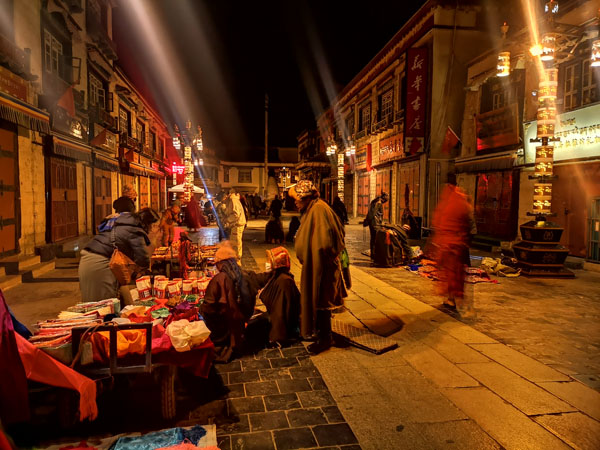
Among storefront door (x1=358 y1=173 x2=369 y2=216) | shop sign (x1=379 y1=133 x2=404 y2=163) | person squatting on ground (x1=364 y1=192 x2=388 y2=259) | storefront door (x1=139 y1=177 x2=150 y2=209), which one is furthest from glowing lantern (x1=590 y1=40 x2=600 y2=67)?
storefront door (x1=139 y1=177 x2=150 y2=209)

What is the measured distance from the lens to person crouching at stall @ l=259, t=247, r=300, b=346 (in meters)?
4.97

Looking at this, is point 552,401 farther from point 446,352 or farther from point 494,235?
point 494,235

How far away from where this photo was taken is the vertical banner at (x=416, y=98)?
58.6ft

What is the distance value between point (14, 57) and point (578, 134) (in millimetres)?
13736

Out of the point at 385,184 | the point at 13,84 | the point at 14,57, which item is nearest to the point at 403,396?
the point at 13,84

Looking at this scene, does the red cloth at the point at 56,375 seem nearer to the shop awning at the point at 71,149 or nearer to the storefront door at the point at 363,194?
the shop awning at the point at 71,149

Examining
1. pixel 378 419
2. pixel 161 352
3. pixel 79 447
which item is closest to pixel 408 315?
pixel 378 419

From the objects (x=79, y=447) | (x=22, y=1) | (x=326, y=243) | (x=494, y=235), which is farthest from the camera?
(x=494, y=235)

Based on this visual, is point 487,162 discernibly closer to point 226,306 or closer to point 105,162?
point 226,306

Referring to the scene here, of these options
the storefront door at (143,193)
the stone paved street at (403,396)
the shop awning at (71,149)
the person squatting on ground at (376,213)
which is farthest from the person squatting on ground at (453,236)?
the storefront door at (143,193)

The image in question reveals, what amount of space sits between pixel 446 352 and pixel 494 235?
10.7 meters

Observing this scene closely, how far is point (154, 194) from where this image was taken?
32.6 metres

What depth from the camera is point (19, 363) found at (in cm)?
253

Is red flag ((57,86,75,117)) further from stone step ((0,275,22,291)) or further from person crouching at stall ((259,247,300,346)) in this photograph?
person crouching at stall ((259,247,300,346))
